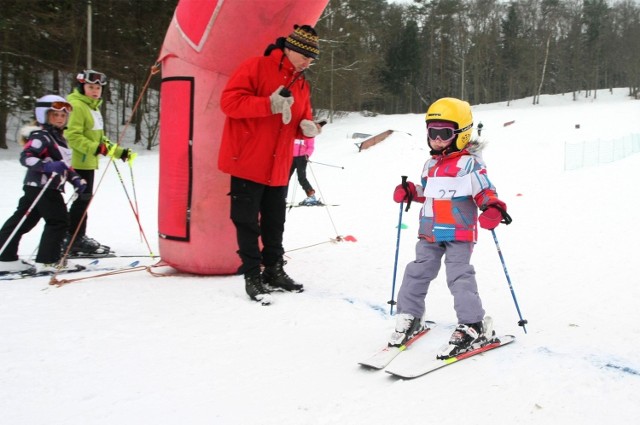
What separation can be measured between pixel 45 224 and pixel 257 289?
84.0 inches

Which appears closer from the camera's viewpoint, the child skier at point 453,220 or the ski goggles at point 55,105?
the child skier at point 453,220

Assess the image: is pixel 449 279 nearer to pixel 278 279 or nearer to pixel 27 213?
pixel 278 279

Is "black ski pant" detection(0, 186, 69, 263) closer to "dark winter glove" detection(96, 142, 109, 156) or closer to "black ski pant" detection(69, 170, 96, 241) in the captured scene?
"black ski pant" detection(69, 170, 96, 241)

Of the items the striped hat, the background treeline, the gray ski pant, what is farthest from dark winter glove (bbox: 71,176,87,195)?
the background treeline

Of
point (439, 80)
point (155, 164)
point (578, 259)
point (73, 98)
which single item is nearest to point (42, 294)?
point (73, 98)

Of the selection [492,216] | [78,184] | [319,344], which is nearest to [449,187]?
[492,216]

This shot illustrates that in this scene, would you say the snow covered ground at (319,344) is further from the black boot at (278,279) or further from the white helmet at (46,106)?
the white helmet at (46,106)

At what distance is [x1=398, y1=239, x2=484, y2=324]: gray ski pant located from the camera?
9.78 ft

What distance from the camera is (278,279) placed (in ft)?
13.4

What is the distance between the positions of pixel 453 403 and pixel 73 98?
4630 millimetres

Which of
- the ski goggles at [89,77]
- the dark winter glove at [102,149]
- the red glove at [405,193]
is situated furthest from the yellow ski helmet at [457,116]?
the ski goggles at [89,77]

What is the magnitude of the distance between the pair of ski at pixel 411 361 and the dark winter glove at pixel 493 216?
2.22 ft

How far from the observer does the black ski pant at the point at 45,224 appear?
4.47 meters

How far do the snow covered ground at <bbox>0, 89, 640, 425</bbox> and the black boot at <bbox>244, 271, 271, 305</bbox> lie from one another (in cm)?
6
